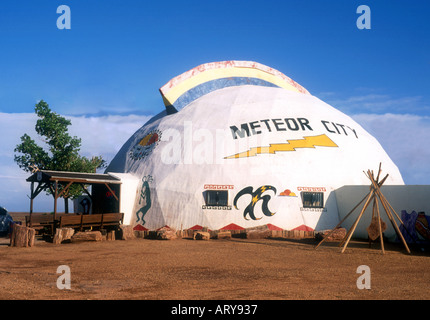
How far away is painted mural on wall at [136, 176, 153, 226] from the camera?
22.0 meters

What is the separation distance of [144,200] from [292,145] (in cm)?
859

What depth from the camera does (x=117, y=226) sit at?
70.2ft

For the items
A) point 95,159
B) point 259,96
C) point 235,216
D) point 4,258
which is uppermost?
point 259,96

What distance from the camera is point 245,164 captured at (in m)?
21.2

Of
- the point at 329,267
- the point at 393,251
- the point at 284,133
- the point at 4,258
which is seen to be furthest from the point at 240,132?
the point at 4,258

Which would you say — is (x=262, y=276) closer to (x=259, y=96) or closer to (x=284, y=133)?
(x=284, y=133)

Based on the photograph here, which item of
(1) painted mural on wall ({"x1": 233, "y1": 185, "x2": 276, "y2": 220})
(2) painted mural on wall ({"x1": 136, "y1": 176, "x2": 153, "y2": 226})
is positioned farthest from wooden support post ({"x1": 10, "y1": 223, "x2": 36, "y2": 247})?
(1) painted mural on wall ({"x1": 233, "y1": 185, "x2": 276, "y2": 220})

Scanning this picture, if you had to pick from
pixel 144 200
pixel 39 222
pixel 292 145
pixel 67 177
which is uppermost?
pixel 292 145

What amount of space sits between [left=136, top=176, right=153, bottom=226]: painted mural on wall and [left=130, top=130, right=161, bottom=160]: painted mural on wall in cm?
187

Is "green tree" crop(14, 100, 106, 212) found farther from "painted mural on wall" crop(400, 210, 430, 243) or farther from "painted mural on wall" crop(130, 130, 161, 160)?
"painted mural on wall" crop(400, 210, 430, 243)

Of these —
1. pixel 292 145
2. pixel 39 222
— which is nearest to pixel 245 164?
pixel 292 145

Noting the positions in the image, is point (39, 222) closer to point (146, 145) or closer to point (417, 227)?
point (146, 145)
